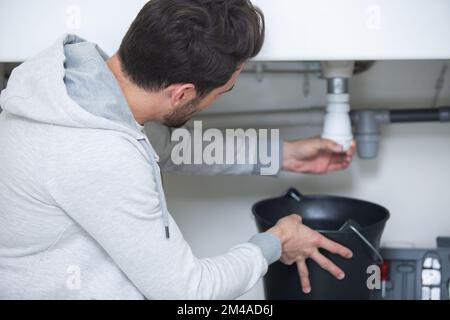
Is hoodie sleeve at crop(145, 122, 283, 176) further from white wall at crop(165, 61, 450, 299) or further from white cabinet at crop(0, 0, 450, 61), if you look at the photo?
white cabinet at crop(0, 0, 450, 61)

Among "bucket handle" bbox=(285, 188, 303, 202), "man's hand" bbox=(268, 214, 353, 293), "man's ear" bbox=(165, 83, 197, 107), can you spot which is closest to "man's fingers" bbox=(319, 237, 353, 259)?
"man's hand" bbox=(268, 214, 353, 293)

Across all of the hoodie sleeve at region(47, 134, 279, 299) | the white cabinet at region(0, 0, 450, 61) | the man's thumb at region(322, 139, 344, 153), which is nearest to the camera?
the hoodie sleeve at region(47, 134, 279, 299)

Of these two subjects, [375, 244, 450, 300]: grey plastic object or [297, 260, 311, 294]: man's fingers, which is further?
[375, 244, 450, 300]: grey plastic object

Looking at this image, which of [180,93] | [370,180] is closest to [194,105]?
[180,93]

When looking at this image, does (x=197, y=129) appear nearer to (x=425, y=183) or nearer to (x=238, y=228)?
(x=238, y=228)

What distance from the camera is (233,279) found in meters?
0.86

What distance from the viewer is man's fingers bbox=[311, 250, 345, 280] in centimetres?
100

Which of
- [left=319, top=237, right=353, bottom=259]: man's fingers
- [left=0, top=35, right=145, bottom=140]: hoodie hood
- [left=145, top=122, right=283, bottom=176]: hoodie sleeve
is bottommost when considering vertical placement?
[left=319, top=237, right=353, bottom=259]: man's fingers

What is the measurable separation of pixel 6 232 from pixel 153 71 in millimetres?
331

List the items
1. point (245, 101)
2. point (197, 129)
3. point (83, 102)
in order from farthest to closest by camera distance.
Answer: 1. point (245, 101)
2. point (197, 129)
3. point (83, 102)

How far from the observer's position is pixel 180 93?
0.84 metres
